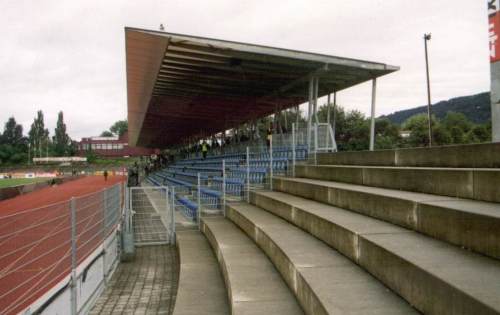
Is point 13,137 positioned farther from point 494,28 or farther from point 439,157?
point 494,28

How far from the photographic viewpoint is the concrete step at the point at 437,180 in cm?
363

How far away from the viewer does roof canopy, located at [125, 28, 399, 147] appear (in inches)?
414

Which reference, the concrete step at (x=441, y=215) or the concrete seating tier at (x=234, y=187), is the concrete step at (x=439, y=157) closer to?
the concrete step at (x=441, y=215)

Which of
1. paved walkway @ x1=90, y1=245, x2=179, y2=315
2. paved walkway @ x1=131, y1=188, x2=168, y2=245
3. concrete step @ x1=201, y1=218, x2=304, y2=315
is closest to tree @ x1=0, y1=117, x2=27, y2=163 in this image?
paved walkway @ x1=131, y1=188, x2=168, y2=245

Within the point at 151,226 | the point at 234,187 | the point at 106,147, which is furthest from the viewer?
the point at 106,147

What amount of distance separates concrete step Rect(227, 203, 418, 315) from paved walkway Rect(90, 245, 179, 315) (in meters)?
1.47

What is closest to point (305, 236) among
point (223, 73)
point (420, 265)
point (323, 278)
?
point (323, 278)

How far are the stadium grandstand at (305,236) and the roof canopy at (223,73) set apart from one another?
7cm

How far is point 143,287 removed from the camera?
641cm

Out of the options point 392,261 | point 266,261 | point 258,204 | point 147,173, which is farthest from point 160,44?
point 147,173

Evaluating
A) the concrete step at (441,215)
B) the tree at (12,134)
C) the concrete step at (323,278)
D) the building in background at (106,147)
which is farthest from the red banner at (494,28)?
the tree at (12,134)

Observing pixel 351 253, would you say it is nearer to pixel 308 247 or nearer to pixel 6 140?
pixel 308 247

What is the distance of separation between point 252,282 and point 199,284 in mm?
1310

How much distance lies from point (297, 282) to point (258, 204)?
5.33 m
